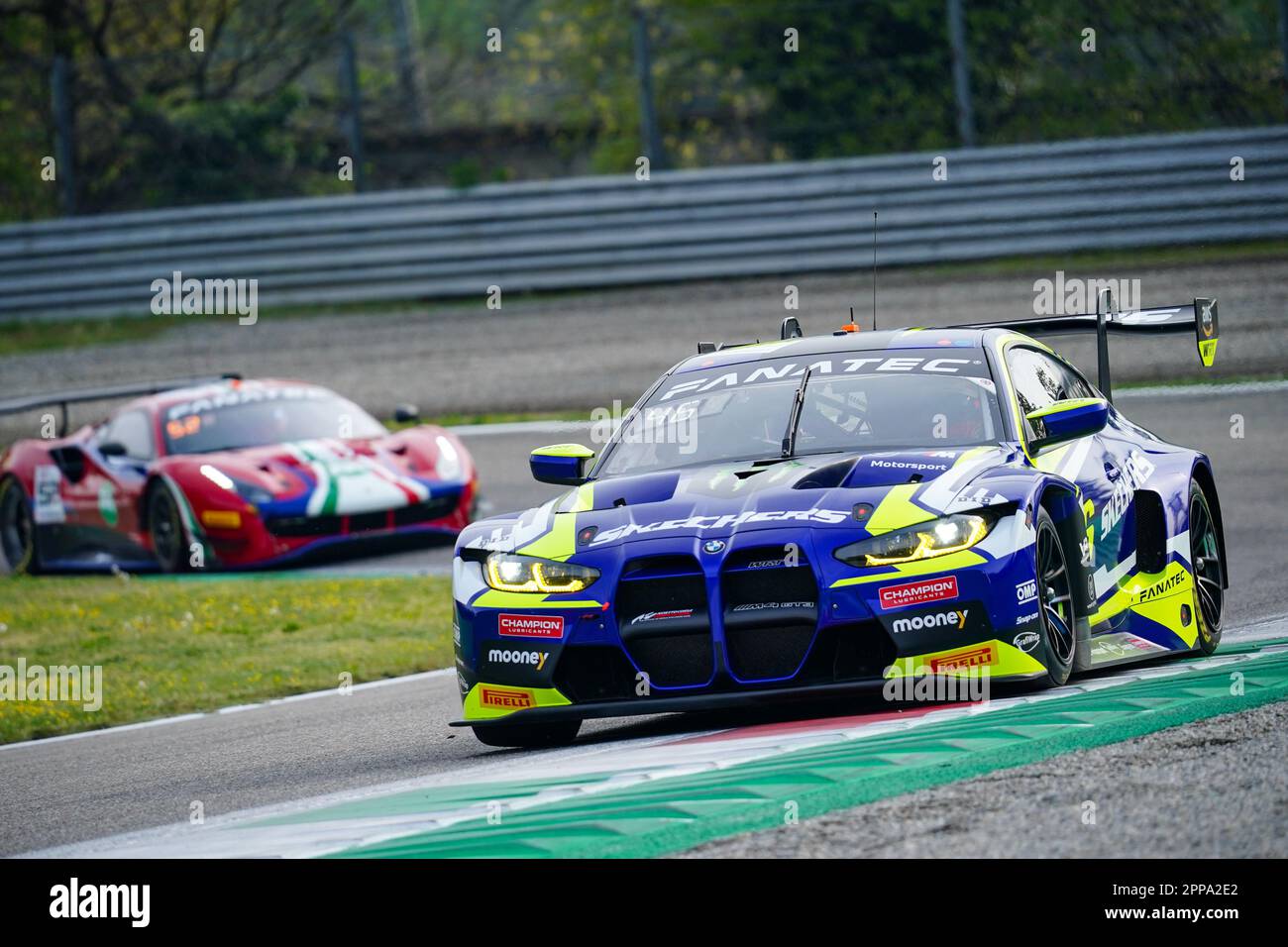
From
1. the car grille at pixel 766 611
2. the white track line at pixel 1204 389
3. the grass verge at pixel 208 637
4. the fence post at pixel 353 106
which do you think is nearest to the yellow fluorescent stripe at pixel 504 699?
the car grille at pixel 766 611

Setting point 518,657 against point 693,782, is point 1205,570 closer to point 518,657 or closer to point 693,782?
point 518,657

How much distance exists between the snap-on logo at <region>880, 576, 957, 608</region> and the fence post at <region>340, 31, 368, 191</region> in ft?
56.8

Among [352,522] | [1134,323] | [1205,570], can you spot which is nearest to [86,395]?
[352,522]

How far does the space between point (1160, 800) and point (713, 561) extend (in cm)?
182

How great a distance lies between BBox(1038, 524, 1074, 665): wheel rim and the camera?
20.1ft

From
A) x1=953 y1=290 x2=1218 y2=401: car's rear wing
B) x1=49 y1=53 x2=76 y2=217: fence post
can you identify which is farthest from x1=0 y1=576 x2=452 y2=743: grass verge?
x1=49 y1=53 x2=76 y2=217: fence post

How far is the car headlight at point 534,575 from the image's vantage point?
610cm

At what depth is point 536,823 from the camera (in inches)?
183

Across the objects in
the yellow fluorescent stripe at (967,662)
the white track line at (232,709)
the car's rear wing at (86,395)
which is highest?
the car's rear wing at (86,395)

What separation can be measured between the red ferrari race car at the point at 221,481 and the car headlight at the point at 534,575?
712cm

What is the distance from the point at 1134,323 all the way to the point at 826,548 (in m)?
2.88

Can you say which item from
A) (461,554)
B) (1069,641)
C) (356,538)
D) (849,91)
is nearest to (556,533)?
(461,554)
